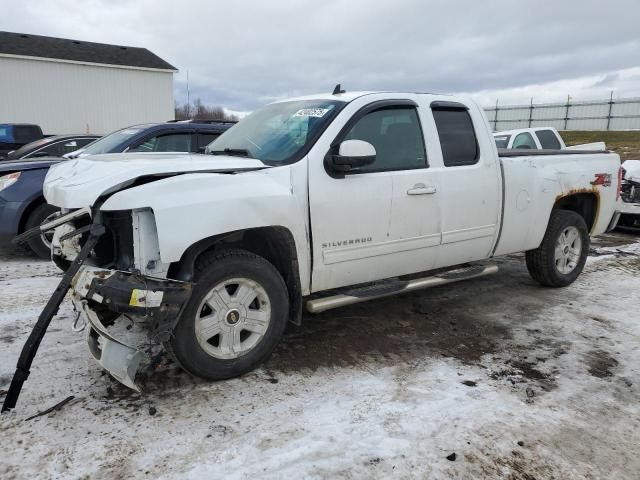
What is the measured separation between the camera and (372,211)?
3.81m

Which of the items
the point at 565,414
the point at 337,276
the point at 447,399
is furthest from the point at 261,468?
the point at 565,414

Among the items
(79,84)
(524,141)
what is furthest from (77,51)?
(524,141)

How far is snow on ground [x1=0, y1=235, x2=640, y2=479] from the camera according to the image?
255cm

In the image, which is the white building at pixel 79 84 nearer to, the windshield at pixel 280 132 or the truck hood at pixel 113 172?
the windshield at pixel 280 132

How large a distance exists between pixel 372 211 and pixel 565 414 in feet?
5.94

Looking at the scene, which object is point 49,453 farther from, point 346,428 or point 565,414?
point 565,414

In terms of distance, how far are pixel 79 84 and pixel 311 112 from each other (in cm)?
2792

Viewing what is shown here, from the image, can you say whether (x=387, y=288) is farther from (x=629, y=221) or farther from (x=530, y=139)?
(x=530, y=139)

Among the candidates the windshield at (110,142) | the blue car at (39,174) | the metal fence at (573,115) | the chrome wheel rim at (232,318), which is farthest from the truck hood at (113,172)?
the metal fence at (573,115)

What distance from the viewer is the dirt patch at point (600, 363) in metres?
3.63

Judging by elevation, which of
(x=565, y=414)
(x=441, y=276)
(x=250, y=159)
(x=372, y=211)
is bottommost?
(x=565, y=414)

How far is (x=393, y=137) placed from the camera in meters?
4.11

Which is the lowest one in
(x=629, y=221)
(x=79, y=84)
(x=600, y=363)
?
(x=600, y=363)

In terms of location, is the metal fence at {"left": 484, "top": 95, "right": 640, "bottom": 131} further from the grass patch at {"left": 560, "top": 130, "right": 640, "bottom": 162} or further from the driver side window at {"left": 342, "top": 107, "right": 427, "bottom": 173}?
the driver side window at {"left": 342, "top": 107, "right": 427, "bottom": 173}
